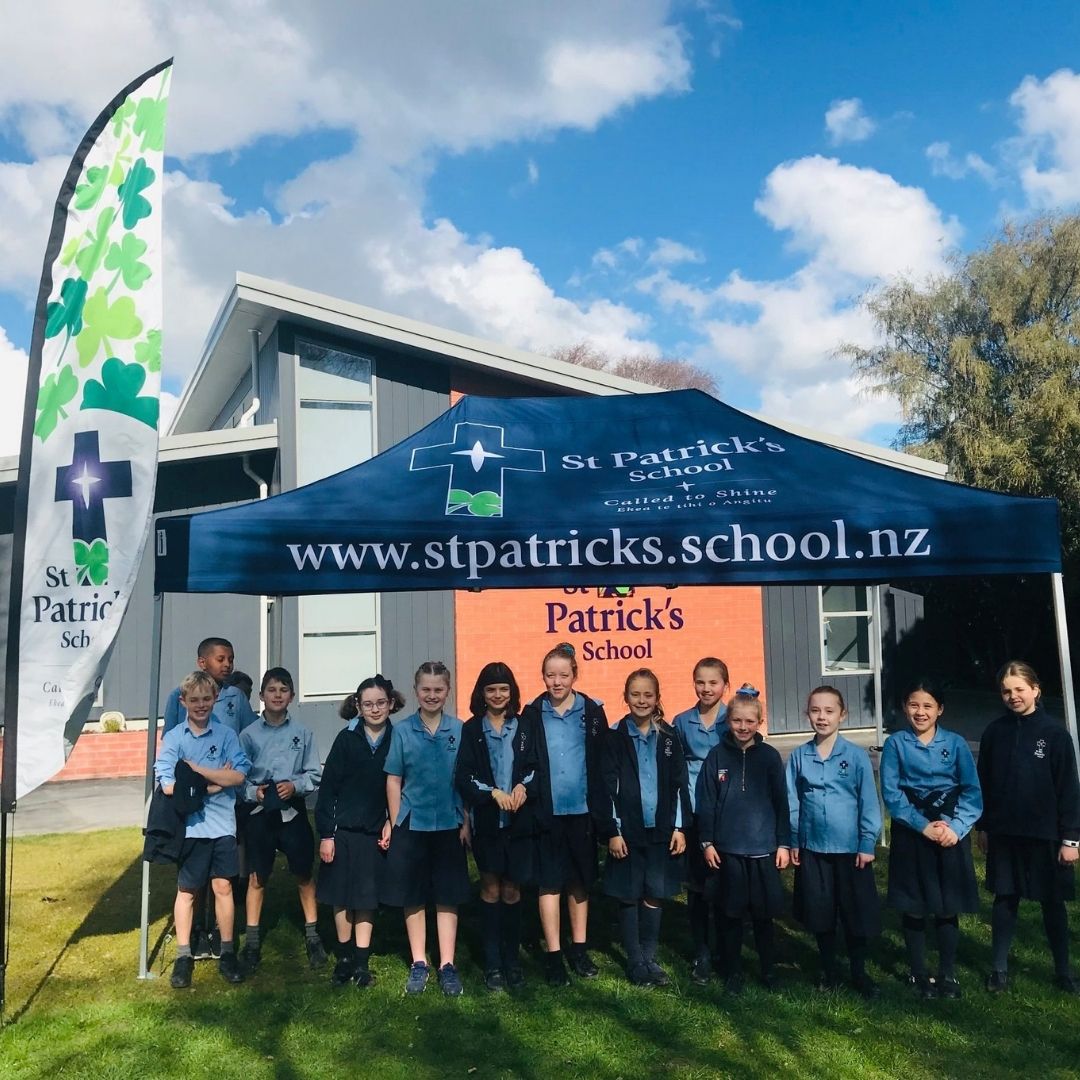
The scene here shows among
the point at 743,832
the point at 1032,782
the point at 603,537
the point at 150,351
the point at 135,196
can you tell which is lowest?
the point at 743,832

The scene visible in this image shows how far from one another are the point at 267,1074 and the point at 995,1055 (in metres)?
3.08

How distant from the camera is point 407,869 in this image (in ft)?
17.1

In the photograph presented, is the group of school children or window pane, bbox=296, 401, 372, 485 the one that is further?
window pane, bbox=296, 401, 372, 485

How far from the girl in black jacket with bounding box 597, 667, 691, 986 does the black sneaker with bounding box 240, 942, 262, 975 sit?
78.0 inches

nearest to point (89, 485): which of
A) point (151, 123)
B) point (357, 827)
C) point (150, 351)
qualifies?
point (150, 351)

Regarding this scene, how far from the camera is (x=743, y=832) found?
511cm

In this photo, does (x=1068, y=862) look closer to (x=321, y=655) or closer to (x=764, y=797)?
(x=764, y=797)

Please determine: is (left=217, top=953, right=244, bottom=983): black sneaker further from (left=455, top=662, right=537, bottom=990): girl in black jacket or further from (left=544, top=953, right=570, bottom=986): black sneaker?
(left=544, top=953, right=570, bottom=986): black sneaker

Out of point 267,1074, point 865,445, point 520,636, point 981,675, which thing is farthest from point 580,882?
point 981,675

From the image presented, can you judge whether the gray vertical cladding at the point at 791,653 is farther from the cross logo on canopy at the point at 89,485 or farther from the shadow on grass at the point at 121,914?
the cross logo on canopy at the point at 89,485

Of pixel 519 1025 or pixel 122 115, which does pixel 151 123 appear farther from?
pixel 519 1025

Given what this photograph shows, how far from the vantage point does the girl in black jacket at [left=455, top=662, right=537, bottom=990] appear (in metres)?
5.15

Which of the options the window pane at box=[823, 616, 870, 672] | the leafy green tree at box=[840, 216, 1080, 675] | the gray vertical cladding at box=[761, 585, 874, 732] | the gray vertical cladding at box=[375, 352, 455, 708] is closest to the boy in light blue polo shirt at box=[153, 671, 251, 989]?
the gray vertical cladding at box=[375, 352, 455, 708]

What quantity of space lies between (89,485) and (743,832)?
3612 mm
